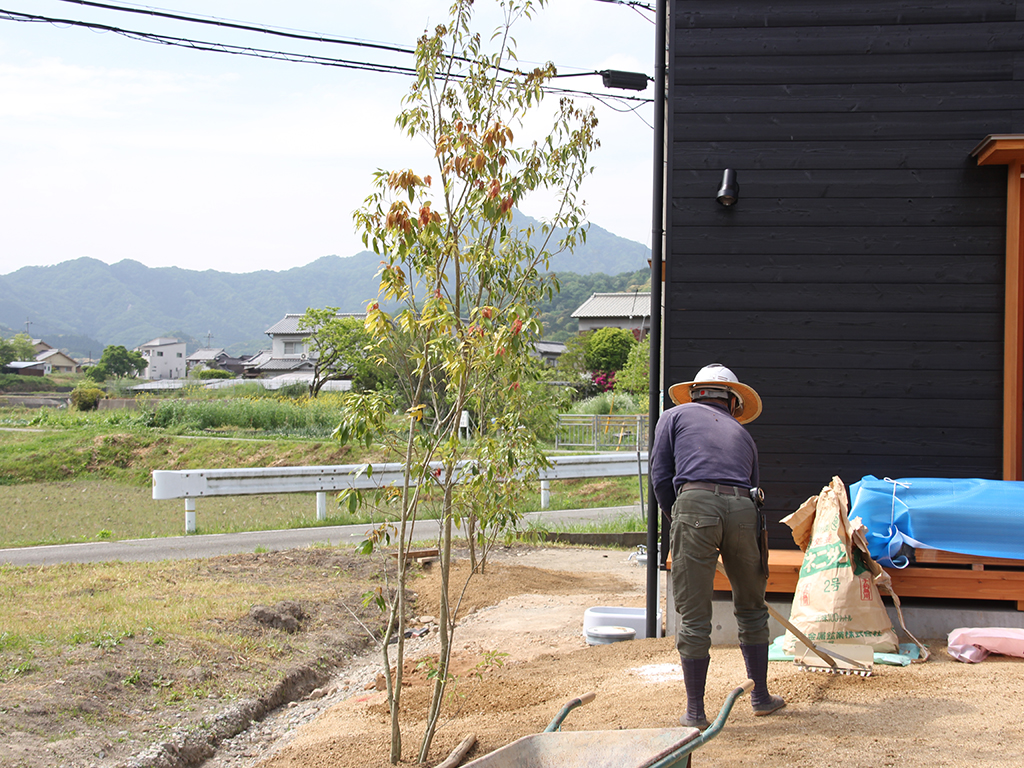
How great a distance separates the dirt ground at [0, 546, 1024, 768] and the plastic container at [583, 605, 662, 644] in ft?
0.70

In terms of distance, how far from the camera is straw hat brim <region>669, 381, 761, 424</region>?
14.1 feet

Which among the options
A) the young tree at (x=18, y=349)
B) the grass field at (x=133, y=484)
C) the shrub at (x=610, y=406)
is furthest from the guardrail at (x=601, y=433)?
the young tree at (x=18, y=349)

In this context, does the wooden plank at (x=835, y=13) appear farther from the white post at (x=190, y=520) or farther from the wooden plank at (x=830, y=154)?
the white post at (x=190, y=520)

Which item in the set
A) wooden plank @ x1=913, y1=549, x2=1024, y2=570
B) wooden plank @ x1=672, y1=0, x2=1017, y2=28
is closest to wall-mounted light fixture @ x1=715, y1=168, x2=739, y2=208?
wooden plank @ x1=672, y1=0, x2=1017, y2=28

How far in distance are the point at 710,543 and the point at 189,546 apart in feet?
28.3

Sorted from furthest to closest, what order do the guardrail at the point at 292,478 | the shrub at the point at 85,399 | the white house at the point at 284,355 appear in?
1. the white house at the point at 284,355
2. the shrub at the point at 85,399
3. the guardrail at the point at 292,478

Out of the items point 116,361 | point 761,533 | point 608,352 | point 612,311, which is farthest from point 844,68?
point 116,361

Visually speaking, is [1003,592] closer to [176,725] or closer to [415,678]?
[415,678]

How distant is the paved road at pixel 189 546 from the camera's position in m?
9.39

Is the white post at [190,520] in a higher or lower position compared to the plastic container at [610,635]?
lower

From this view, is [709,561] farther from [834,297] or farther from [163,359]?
[163,359]

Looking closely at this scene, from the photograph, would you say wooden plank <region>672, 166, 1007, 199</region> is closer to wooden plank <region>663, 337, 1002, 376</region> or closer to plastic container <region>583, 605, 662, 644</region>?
wooden plank <region>663, 337, 1002, 376</region>

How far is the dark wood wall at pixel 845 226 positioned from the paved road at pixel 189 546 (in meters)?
5.11

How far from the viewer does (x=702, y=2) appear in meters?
5.96
